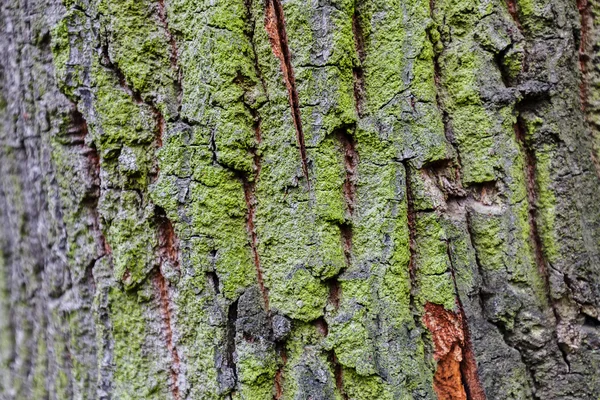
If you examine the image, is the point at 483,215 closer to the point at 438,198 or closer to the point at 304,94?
the point at 438,198

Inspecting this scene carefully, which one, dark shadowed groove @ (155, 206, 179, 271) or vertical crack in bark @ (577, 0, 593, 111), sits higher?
vertical crack in bark @ (577, 0, 593, 111)

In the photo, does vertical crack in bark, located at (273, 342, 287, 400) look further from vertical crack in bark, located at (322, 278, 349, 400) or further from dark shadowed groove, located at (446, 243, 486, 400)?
dark shadowed groove, located at (446, 243, 486, 400)

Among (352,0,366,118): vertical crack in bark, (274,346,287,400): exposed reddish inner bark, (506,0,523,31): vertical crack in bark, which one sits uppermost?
(506,0,523,31): vertical crack in bark

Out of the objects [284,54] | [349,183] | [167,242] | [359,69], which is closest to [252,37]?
[284,54]

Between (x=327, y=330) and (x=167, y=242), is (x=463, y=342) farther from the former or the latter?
(x=167, y=242)

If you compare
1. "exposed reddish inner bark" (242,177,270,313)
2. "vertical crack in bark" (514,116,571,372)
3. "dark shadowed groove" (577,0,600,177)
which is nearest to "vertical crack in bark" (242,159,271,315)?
"exposed reddish inner bark" (242,177,270,313)

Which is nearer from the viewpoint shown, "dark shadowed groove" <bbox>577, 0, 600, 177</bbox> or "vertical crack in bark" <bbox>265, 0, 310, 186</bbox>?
"vertical crack in bark" <bbox>265, 0, 310, 186</bbox>


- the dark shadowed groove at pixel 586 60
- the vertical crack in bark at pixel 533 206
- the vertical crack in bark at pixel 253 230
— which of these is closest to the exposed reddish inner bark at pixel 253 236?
the vertical crack in bark at pixel 253 230

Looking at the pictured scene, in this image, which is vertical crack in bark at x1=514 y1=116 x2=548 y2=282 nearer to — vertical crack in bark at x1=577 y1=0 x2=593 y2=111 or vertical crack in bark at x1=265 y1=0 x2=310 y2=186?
vertical crack in bark at x1=577 y1=0 x2=593 y2=111

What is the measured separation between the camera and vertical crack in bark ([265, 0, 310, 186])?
33.4 inches

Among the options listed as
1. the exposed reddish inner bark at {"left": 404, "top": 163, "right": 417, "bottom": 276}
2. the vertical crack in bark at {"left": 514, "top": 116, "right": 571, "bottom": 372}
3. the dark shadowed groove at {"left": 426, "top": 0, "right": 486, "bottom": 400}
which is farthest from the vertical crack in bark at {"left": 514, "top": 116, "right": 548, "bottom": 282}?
the exposed reddish inner bark at {"left": 404, "top": 163, "right": 417, "bottom": 276}

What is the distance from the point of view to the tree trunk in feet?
2.75

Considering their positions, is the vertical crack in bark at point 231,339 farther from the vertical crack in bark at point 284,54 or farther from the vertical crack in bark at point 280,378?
the vertical crack in bark at point 284,54

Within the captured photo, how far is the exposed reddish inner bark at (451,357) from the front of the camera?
86 cm
